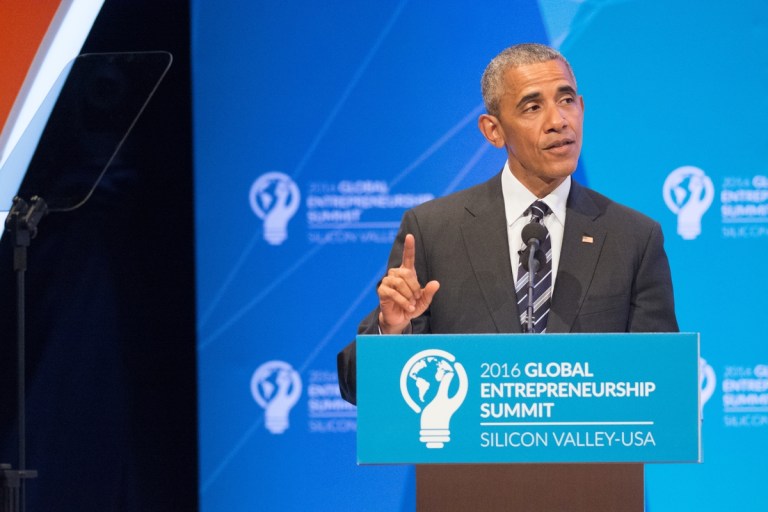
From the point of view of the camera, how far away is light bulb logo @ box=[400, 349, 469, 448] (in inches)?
75.9

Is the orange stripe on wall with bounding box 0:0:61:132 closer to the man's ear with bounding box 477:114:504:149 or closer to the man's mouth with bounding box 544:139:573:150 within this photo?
the man's ear with bounding box 477:114:504:149

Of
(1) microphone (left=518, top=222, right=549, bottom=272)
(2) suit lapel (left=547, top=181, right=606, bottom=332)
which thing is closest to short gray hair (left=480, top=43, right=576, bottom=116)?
(2) suit lapel (left=547, top=181, right=606, bottom=332)

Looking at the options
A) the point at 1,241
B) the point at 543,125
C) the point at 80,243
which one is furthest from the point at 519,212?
the point at 1,241

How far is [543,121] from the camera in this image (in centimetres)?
282

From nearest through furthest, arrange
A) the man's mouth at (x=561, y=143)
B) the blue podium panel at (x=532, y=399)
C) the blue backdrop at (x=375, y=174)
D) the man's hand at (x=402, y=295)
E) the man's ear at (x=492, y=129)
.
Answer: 1. the blue podium panel at (x=532, y=399)
2. the man's hand at (x=402, y=295)
3. the man's mouth at (x=561, y=143)
4. the man's ear at (x=492, y=129)
5. the blue backdrop at (x=375, y=174)

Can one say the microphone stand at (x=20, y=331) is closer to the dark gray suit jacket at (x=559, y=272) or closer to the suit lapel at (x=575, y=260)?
the dark gray suit jacket at (x=559, y=272)

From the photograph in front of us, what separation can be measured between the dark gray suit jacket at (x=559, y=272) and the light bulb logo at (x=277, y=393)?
152 centimetres

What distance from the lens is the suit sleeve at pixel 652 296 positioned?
2.71 metres

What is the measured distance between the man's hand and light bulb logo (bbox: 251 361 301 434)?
2.03 m

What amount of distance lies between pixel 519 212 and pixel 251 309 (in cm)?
175

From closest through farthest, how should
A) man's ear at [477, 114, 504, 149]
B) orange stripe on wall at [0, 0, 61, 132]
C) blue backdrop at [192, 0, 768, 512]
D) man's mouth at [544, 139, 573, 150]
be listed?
1. man's mouth at [544, 139, 573, 150]
2. man's ear at [477, 114, 504, 149]
3. blue backdrop at [192, 0, 768, 512]
4. orange stripe on wall at [0, 0, 61, 132]

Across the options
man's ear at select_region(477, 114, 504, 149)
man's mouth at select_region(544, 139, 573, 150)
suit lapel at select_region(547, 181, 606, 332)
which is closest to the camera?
suit lapel at select_region(547, 181, 606, 332)

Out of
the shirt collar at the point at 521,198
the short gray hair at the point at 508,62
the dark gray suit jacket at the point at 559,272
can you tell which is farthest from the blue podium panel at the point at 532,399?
the short gray hair at the point at 508,62

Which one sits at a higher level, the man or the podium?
the man
